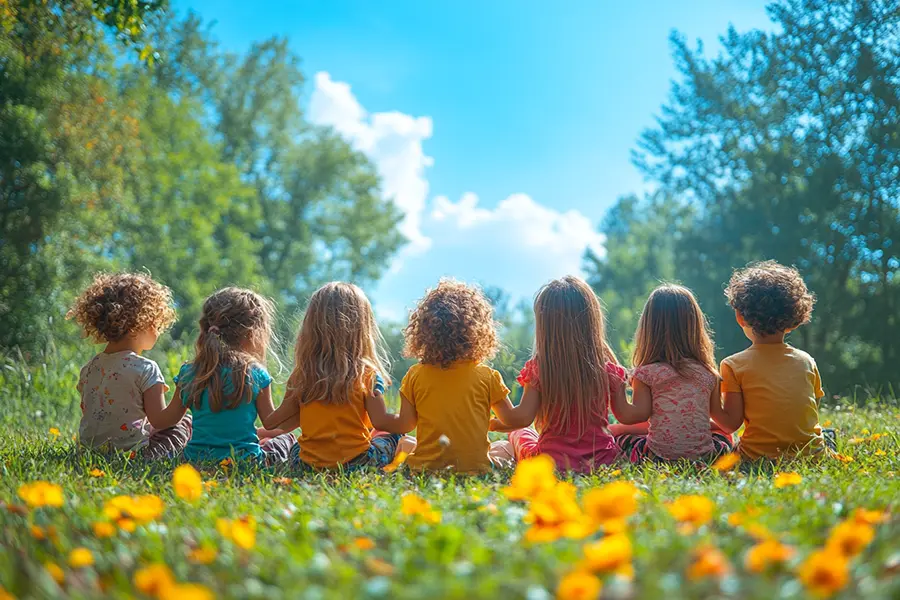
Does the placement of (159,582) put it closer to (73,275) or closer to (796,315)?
(796,315)

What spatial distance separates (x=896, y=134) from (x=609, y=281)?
23754 mm

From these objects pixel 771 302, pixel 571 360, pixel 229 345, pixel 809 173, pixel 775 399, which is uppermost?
pixel 809 173

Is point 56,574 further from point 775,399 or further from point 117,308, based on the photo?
point 775,399

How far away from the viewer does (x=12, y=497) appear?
2.58 meters

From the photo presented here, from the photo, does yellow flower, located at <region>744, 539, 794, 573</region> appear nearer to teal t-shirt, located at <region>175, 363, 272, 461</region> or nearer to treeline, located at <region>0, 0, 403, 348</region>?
teal t-shirt, located at <region>175, 363, 272, 461</region>

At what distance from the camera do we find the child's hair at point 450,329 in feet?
13.0

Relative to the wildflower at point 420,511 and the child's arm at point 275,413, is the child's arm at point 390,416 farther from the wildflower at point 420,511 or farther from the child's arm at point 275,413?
the wildflower at point 420,511

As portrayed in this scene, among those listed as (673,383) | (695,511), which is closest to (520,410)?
(673,383)

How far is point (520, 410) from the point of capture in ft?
13.4

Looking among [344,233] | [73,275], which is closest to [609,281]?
[344,233]

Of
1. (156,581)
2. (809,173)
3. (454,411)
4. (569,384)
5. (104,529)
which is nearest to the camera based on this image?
(156,581)

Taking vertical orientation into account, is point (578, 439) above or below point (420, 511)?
below

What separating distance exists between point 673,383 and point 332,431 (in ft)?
6.32

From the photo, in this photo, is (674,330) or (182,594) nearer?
(182,594)
